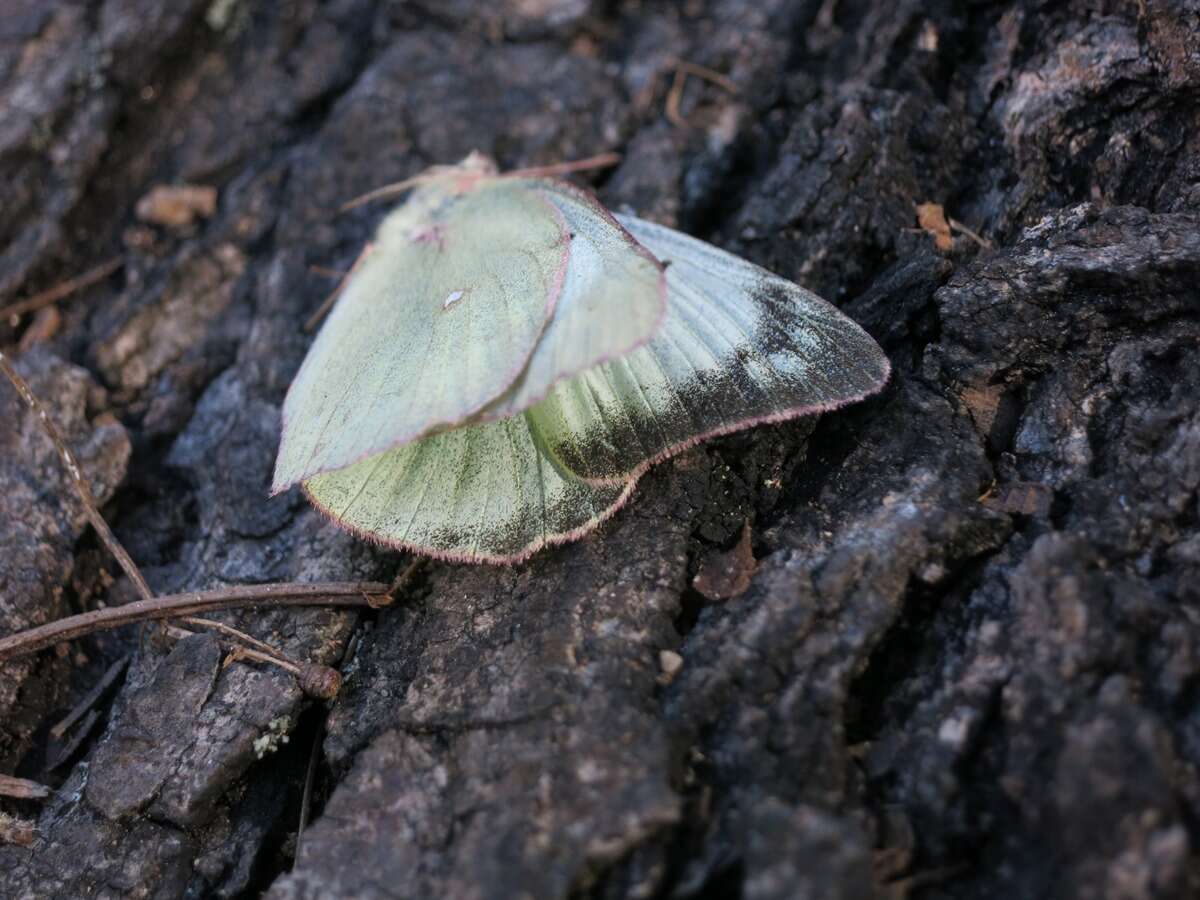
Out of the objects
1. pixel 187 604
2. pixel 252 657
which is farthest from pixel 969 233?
pixel 187 604

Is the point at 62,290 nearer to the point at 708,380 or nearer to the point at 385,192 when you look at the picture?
the point at 385,192

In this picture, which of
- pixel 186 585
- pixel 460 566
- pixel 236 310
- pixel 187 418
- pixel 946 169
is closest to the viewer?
pixel 460 566

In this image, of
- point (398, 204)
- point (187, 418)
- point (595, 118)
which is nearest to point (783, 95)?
point (595, 118)

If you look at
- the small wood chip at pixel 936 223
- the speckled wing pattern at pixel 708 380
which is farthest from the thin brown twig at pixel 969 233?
the speckled wing pattern at pixel 708 380

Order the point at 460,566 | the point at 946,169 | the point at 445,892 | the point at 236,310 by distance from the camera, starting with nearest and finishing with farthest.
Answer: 1. the point at 445,892
2. the point at 460,566
3. the point at 946,169
4. the point at 236,310

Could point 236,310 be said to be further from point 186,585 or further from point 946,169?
point 946,169

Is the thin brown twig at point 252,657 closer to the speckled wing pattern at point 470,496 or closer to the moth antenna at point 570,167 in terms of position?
the speckled wing pattern at point 470,496
